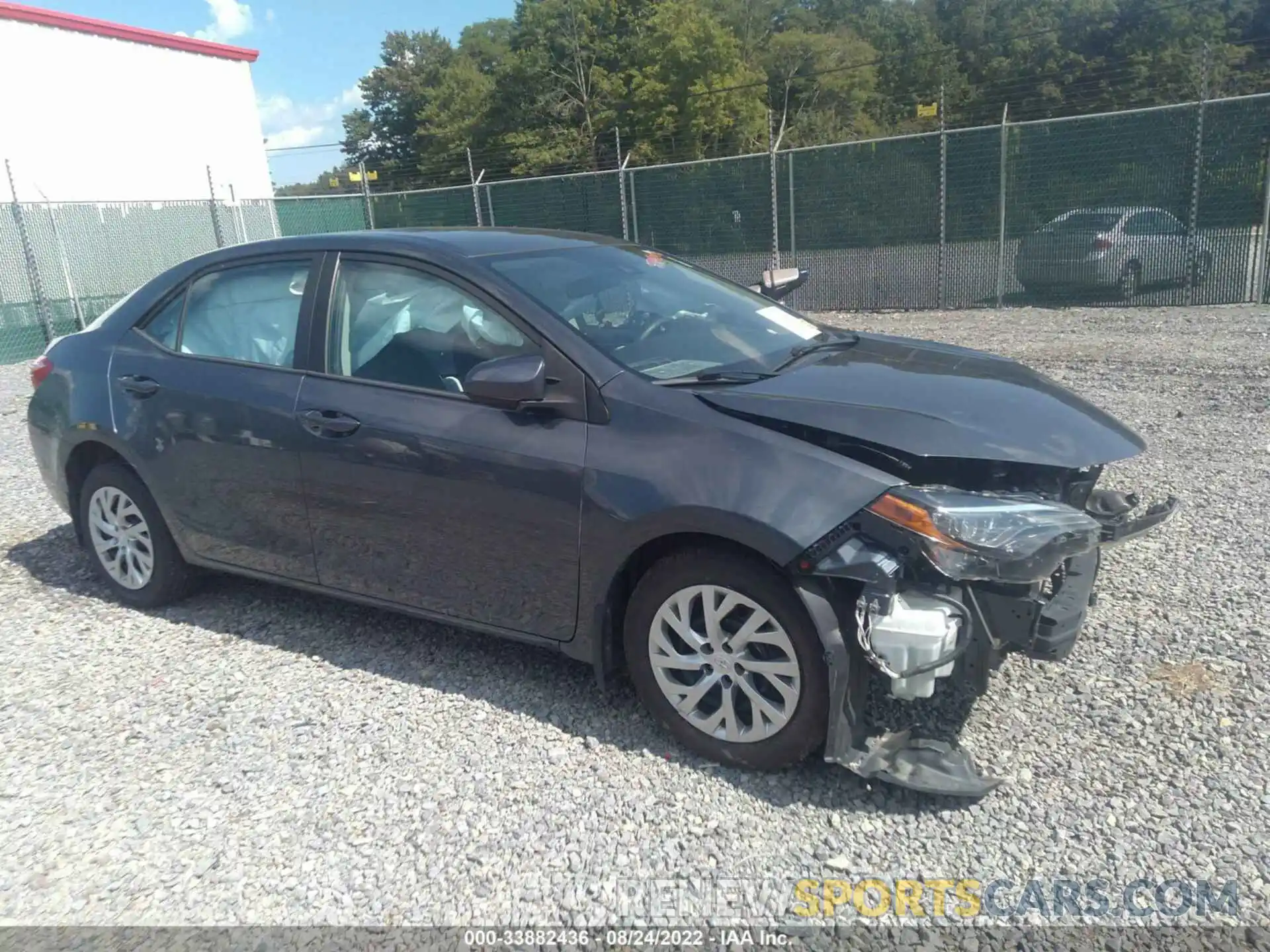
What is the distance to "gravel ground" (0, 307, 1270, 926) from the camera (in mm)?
2730

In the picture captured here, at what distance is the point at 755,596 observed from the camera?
9.85 ft

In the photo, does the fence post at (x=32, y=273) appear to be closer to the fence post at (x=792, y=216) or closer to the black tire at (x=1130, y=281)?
the fence post at (x=792, y=216)

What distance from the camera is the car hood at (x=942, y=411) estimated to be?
3.03 metres

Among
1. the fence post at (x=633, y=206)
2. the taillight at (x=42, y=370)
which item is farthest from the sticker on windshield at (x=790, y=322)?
the fence post at (x=633, y=206)

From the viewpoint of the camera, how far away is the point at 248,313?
14.3 feet

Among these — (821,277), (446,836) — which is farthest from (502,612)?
(821,277)

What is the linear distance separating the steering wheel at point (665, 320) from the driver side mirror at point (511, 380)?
517mm

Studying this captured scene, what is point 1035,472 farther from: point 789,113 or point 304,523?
point 789,113

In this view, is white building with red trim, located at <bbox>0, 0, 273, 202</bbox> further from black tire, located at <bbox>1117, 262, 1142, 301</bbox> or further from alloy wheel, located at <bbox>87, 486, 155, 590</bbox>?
black tire, located at <bbox>1117, 262, 1142, 301</bbox>

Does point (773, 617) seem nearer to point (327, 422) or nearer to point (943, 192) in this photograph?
point (327, 422)

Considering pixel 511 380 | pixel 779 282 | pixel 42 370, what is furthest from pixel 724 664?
pixel 42 370

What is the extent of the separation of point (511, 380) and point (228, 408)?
5.14 ft

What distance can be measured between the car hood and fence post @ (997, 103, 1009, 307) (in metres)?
10.9

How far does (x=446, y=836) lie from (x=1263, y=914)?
2.20 meters
